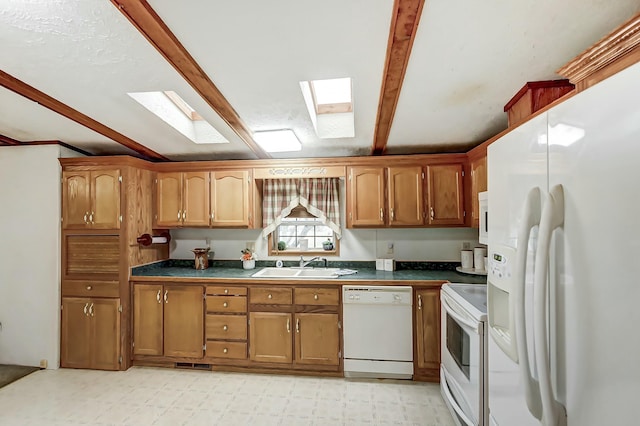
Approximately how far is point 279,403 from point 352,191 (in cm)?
206

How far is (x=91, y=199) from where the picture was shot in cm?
312

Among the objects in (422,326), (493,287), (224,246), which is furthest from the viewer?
(224,246)

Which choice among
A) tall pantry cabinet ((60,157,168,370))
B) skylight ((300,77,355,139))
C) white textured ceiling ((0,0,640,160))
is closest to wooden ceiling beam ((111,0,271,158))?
white textured ceiling ((0,0,640,160))

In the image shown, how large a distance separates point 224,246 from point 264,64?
2.43m

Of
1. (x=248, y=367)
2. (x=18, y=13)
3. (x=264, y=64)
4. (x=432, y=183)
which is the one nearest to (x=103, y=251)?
(x=248, y=367)

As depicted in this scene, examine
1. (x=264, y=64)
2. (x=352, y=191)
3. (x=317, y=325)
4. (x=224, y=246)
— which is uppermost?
(x=264, y=64)

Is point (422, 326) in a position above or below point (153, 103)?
below

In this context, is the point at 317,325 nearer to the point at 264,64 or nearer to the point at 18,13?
the point at 264,64

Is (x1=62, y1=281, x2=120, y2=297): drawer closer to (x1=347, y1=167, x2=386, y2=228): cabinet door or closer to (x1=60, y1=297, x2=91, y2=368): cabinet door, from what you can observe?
(x1=60, y1=297, x2=91, y2=368): cabinet door

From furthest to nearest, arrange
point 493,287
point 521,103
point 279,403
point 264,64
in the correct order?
point 279,403, point 521,103, point 264,64, point 493,287

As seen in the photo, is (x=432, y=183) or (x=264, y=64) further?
(x=432, y=183)

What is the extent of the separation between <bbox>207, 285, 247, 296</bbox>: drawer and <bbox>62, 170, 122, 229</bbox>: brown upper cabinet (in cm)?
115

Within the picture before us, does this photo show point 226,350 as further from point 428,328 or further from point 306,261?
point 428,328

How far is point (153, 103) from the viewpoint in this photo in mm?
2578
